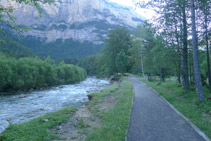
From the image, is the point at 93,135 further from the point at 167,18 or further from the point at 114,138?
the point at 167,18

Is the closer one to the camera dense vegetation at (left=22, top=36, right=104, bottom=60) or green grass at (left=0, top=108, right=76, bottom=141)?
green grass at (left=0, top=108, right=76, bottom=141)

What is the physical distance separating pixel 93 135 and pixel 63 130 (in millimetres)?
2068

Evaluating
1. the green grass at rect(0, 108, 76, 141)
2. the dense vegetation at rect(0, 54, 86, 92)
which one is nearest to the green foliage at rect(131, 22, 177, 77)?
the green grass at rect(0, 108, 76, 141)

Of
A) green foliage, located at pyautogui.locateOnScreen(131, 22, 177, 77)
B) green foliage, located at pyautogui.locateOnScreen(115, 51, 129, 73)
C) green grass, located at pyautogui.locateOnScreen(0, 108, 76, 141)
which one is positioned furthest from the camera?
green foliage, located at pyautogui.locateOnScreen(115, 51, 129, 73)

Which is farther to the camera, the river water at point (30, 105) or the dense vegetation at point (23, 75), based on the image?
the dense vegetation at point (23, 75)

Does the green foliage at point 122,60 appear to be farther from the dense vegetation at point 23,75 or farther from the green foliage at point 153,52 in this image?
the dense vegetation at point 23,75

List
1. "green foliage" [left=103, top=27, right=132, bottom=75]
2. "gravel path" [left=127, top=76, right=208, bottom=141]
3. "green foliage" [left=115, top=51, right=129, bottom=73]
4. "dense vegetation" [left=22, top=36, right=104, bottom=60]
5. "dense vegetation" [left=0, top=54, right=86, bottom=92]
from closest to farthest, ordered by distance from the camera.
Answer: "gravel path" [left=127, top=76, right=208, bottom=141]
"dense vegetation" [left=0, top=54, right=86, bottom=92]
"green foliage" [left=115, top=51, right=129, bottom=73]
"green foliage" [left=103, top=27, right=132, bottom=75]
"dense vegetation" [left=22, top=36, right=104, bottom=60]

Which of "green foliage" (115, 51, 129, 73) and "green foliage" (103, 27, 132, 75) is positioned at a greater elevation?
"green foliage" (103, 27, 132, 75)

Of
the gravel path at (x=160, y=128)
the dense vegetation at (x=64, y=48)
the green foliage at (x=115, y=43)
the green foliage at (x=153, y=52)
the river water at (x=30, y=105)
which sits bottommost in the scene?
the river water at (x=30, y=105)

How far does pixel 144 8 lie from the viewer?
11984mm

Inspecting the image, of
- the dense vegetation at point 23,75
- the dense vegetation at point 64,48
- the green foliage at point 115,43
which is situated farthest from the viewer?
the dense vegetation at point 64,48

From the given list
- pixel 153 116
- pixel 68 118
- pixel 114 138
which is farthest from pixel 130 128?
pixel 68 118

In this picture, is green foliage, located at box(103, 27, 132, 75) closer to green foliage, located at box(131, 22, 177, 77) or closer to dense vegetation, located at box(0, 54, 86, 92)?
green foliage, located at box(131, 22, 177, 77)

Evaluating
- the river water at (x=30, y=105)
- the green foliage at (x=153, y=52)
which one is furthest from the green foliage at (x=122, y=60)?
the river water at (x=30, y=105)
